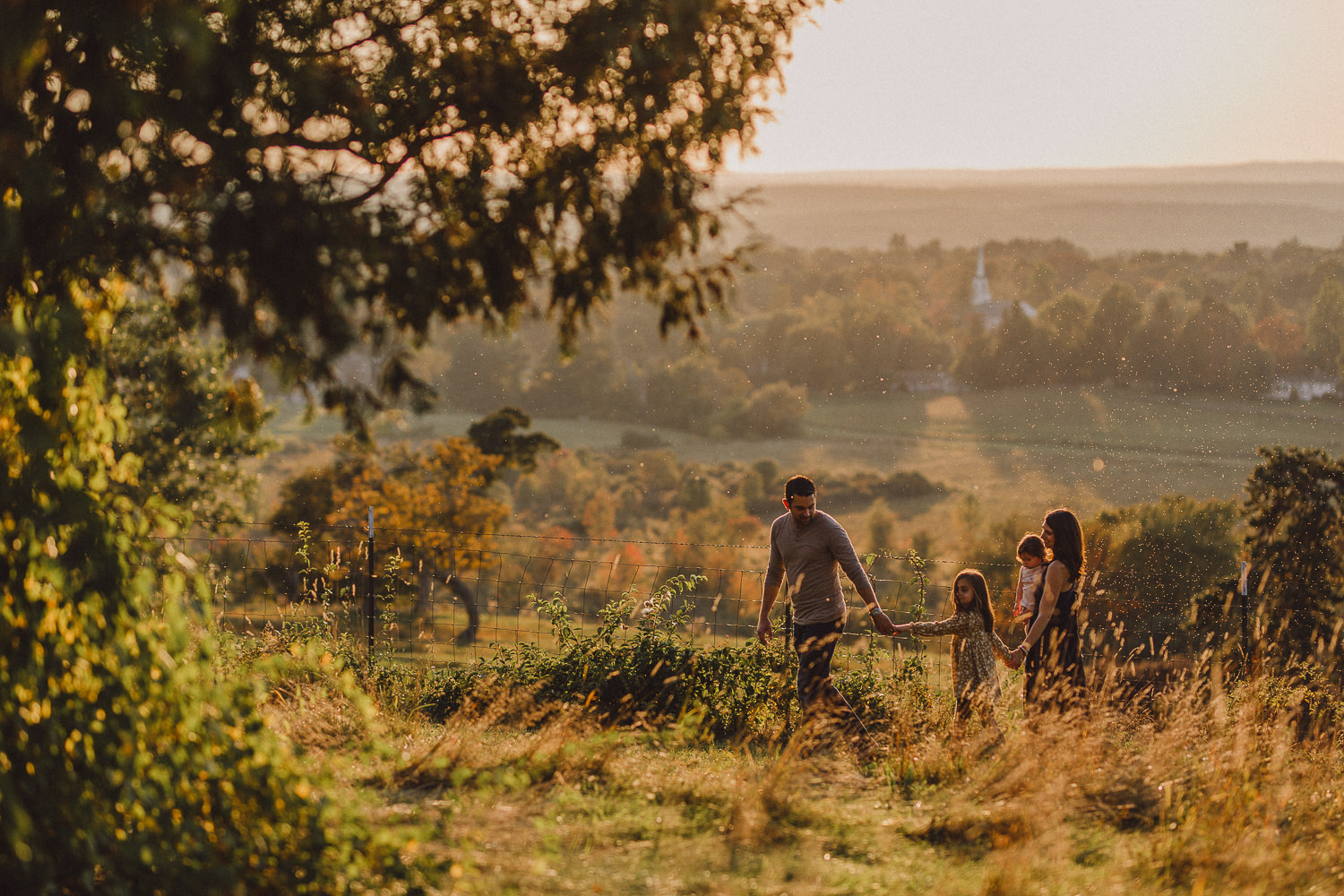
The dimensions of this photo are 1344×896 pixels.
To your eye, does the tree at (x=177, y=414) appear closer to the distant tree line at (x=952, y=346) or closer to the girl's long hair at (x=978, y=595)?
the girl's long hair at (x=978, y=595)

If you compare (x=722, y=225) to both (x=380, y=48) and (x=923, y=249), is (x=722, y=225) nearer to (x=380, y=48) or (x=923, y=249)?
(x=380, y=48)

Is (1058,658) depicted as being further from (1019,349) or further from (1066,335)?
(1019,349)

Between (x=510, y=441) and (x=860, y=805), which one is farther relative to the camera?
(x=510, y=441)

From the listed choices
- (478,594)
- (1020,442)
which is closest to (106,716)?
(478,594)

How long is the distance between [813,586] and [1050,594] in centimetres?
122

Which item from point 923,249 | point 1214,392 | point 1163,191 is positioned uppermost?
point 1163,191

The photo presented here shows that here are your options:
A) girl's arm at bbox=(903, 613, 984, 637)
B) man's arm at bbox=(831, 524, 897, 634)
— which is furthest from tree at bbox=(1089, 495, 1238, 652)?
man's arm at bbox=(831, 524, 897, 634)

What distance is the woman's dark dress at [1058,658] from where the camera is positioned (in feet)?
19.2

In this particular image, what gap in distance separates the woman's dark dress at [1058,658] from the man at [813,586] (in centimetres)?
77

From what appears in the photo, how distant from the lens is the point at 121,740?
10.7 ft

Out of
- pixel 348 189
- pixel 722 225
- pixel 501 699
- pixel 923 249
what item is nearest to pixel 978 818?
pixel 501 699

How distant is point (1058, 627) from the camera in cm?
598

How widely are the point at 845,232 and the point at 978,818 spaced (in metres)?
189

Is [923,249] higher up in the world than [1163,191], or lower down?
lower down
